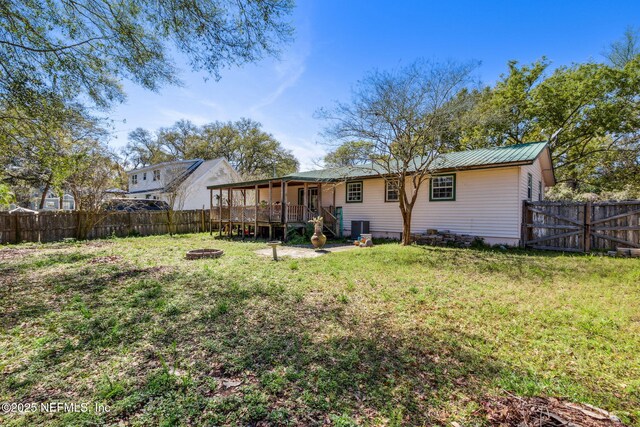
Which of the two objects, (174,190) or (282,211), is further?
(174,190)

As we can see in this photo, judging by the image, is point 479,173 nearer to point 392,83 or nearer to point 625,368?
point 392,83

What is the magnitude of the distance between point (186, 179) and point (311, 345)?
22.4 meters

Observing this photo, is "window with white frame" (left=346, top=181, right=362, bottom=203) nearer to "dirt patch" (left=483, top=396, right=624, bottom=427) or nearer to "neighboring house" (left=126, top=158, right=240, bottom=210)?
"neighboring house" (left=126, top=158, right=240, bottom=210)

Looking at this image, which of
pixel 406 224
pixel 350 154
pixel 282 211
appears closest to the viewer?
pixel 406 224

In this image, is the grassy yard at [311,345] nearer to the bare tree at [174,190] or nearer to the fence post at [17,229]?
the fence post at [17,229]

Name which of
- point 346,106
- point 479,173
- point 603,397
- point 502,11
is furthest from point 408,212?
point 603,397

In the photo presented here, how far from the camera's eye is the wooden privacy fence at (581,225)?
9266 millimetres

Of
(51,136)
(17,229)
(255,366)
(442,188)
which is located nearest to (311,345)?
(255,366)

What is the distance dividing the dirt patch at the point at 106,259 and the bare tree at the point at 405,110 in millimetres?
8011

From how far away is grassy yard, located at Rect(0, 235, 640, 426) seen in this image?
2402mm

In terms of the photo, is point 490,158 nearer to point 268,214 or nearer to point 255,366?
point 268,214

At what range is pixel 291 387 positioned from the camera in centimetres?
261

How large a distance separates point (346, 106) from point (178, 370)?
32.1 feet

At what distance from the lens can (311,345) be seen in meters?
3.42
